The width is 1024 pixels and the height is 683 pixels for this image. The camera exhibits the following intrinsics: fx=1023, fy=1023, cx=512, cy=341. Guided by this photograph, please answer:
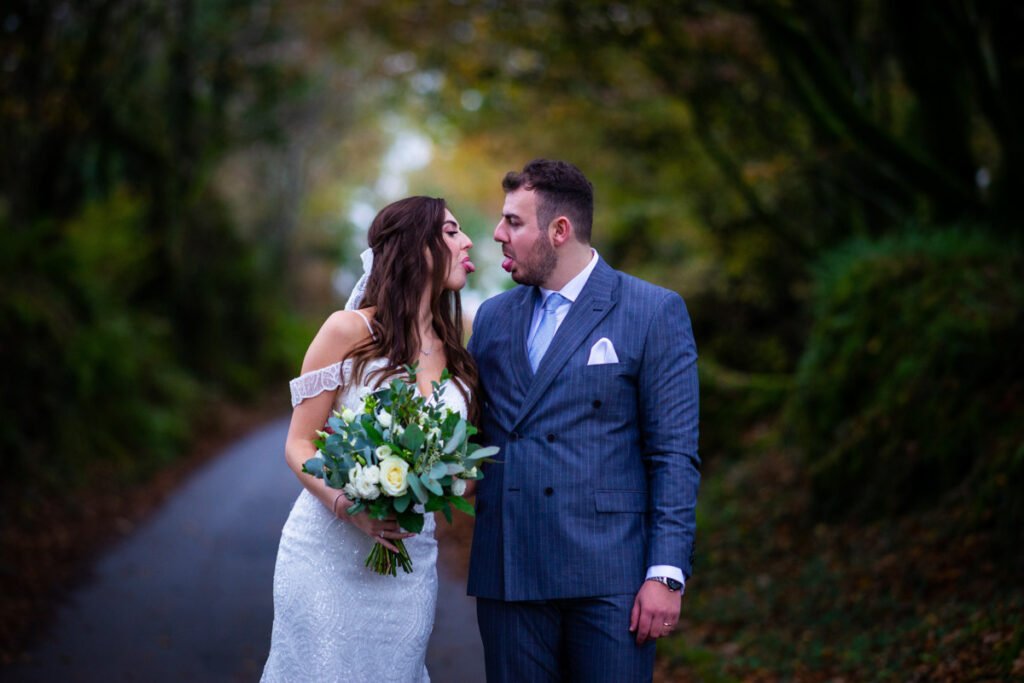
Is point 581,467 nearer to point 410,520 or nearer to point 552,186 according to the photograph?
point 410,520

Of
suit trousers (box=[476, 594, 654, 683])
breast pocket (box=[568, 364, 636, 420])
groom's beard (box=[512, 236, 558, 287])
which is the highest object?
groom's beard (box=[512, 236, 558, 287])

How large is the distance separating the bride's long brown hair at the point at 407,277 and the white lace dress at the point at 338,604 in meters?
0.10

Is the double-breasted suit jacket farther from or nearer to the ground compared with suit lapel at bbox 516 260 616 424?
nearer to the ground

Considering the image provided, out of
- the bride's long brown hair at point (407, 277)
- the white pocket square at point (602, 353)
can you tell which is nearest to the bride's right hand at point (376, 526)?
the bride's long brown hair at point (407, 277)

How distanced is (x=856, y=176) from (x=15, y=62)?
10.1m

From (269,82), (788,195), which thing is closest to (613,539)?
(788,195)

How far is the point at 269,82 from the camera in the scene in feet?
68.9

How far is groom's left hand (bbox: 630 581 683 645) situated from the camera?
3561mm

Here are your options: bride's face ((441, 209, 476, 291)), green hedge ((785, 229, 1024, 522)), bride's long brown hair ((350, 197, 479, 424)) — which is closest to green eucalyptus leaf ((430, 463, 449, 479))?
bride's long brown hair ((350, 197, 479, 424))

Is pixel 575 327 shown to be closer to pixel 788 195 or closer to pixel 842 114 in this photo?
pixel 842 114

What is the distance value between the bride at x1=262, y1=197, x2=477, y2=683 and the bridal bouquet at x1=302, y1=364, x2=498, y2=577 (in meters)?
0.32

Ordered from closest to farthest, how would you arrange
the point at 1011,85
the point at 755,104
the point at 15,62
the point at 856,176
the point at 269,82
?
the point at 1011,85 < the point at 856,176 < the point at 755,104 < the point at 15,62 < the point at 269,82

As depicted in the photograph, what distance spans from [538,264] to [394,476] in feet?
3.40

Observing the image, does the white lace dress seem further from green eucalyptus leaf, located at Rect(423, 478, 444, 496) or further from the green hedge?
the green hedge
